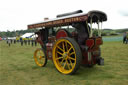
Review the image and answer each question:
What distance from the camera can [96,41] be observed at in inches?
170

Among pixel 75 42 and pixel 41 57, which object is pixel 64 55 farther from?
pixel 41 57

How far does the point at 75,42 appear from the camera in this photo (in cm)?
413

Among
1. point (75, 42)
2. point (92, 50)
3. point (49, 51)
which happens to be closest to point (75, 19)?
point (75, 42)

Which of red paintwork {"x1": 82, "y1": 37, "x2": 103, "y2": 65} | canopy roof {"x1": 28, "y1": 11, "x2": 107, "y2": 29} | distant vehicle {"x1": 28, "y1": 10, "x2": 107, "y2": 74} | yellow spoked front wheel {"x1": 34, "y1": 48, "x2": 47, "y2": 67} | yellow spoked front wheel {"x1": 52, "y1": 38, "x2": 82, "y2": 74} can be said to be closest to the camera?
canopy roof {"x1": 28, "y1": 11, "x2": 107, "y2": 29}

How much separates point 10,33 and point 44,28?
98.2 metres

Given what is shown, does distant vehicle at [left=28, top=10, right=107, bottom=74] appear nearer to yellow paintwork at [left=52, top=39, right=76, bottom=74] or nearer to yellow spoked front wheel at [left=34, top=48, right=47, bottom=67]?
yellow paintwork at [left=52, top=39, right=76, bottom=74]

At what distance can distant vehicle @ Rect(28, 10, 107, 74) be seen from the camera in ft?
13.5

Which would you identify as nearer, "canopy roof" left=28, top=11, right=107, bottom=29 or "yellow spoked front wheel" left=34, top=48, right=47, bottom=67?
"canopy roof" left=28, top=11, right=107, bottom=29

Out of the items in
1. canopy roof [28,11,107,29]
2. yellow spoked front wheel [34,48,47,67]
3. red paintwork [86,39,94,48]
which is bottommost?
yellow spoked front wheel [34,48,47,67]

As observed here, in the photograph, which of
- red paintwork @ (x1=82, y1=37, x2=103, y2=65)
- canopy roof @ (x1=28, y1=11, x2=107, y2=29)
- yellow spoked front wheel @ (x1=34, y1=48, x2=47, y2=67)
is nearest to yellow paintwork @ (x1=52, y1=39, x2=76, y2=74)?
red paintwork @ (x1=82, y1=37, x2=103, y2=65)

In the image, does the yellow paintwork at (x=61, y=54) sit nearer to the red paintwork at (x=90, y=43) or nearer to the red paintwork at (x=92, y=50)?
the red paintwork at (x=92, y=50)

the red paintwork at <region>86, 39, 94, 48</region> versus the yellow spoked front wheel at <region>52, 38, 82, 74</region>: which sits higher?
the red paintwork at <region>86, 39, 94, 48</region>

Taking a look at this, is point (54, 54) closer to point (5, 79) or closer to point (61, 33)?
point (61, 33)

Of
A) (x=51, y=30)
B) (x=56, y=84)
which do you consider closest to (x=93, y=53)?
(x=56, y=84)
